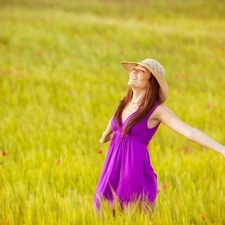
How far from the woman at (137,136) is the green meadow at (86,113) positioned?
137mm

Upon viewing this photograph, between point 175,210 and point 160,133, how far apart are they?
3.23 metres

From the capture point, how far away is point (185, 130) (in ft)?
9.02

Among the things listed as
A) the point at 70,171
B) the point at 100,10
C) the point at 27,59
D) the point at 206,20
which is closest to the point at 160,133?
the point at 70,171

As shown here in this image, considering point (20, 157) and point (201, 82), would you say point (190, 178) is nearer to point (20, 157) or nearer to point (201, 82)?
point (20, 157)

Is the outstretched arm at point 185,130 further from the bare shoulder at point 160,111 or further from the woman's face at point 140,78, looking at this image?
the woman's face at point 140,78

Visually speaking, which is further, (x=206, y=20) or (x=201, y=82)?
(x=206, y=20)

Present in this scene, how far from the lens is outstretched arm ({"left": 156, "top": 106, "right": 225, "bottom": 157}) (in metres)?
2.69

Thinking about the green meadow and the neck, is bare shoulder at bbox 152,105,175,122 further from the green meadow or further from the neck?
the green meadow

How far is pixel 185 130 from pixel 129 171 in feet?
1.40

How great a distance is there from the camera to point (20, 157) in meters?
4.51

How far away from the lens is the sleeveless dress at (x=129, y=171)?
111 inches

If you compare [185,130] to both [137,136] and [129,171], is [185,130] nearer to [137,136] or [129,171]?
[137,136]

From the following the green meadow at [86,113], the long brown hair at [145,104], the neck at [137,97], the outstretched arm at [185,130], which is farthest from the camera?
the green meadow at [86,113]

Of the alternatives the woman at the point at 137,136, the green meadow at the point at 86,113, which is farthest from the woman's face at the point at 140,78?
the green meadow at the point at 86,113
